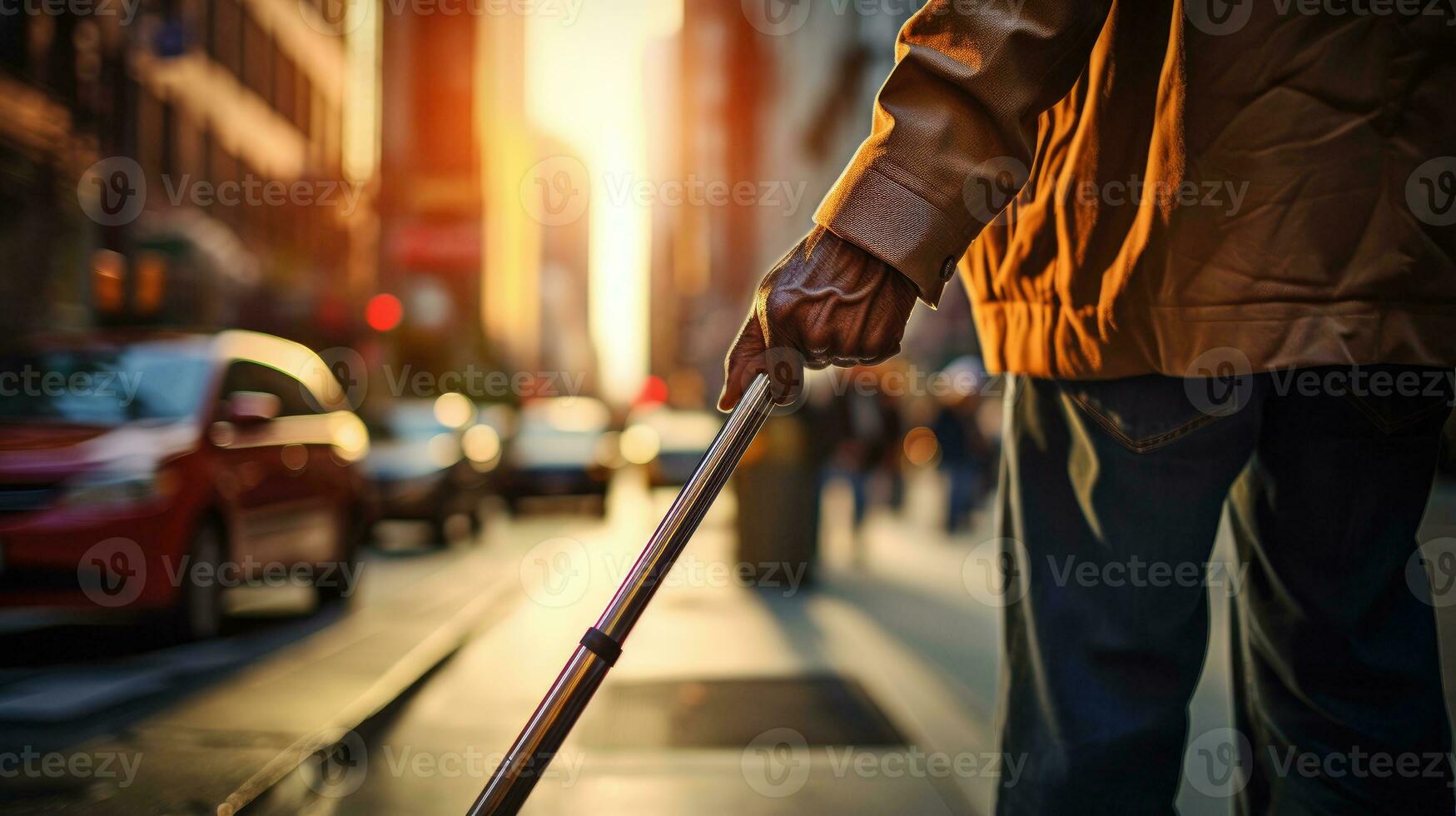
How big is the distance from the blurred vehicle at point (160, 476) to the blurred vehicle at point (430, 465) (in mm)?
3857

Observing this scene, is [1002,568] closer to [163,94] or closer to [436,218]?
[163,94]

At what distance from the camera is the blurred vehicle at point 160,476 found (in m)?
5.17

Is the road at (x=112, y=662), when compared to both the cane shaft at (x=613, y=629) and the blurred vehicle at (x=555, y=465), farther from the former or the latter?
the blurred vehicle at (x=555, y=465)

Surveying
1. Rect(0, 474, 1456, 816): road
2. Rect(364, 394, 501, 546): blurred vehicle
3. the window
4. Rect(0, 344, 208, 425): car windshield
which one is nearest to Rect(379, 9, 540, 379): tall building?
Rect(364, 394, 501, 546): blurred vehicle

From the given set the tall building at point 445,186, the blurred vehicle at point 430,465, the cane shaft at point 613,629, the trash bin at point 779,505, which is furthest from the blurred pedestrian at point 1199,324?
the tall building at point 445,186

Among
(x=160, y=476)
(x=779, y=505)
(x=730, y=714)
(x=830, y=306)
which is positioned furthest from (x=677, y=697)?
(x=779, y=505)

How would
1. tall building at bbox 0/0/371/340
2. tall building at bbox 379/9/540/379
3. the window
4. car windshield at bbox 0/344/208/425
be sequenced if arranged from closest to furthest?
car windshield at bbox 0/344/208/425 < the window < tall building at bbox 0/0/371/340 < tall building at bbox 379/9/540/379

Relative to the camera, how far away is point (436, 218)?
225 ft

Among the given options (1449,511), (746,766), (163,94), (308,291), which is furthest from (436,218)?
(746,766)

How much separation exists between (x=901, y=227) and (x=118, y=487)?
4.99 metres

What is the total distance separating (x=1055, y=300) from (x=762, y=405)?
1.52ft

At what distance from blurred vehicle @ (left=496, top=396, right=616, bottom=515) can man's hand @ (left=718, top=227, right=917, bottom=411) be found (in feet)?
48.8

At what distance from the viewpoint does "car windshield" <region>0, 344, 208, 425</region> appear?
19.0 feet

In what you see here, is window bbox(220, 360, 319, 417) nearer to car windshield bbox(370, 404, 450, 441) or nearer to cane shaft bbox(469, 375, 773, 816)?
cane shaft bbox(469, 375, 773, 816)
